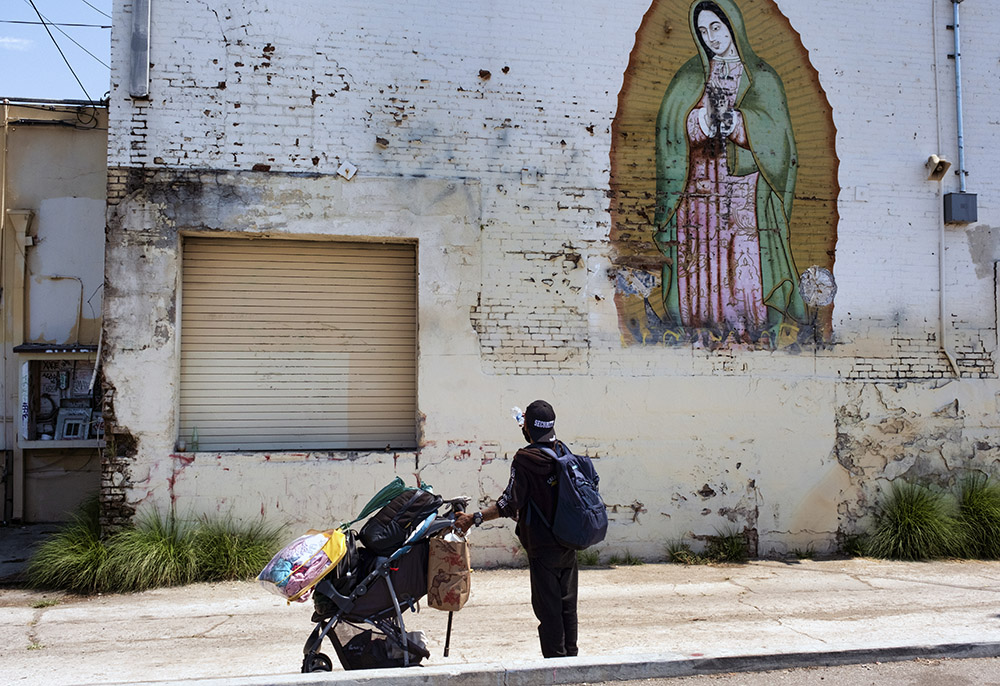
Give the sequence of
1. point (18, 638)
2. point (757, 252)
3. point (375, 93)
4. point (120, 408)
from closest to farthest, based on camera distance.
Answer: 1. point (18, 638)
2. point (120, 408)
3. point (375, 93)
4. point (757, 252)

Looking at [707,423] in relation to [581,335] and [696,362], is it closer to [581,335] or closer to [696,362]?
[696,362]

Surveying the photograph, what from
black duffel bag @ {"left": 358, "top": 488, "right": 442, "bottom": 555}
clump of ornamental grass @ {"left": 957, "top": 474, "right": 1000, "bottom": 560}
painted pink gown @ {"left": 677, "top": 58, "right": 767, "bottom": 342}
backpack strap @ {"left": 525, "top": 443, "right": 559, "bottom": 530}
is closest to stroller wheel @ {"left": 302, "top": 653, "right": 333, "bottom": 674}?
black duffel bag @ {"left": 358, "top": 488, "right": 442, "bottom": 555}

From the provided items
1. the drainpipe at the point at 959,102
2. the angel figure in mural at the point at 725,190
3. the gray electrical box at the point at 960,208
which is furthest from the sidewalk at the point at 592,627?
the drainpipe at the point at 959,102

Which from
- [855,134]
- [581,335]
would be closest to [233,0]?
[581,335]

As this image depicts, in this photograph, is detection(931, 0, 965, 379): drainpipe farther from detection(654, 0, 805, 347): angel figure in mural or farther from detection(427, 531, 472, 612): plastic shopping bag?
detection(427, 531, 472, 612): plastic shopping bag

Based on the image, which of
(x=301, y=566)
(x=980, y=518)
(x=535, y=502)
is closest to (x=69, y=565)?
(x=301, y=566)

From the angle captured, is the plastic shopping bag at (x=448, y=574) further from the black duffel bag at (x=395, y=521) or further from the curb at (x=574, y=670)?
the curb at (x=574, y=670)

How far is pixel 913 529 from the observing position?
8.45m

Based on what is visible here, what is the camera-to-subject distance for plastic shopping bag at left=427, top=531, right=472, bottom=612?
4.33m

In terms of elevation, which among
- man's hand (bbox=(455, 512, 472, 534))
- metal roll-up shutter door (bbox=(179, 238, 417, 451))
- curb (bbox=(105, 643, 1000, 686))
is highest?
metal roll-up shutter door (bbox=(179, 238, 417, 451))

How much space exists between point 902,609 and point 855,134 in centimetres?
509

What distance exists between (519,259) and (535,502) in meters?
3.96

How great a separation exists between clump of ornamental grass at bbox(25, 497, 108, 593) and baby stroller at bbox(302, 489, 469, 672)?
3566 mm

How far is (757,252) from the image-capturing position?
8.64 meters
